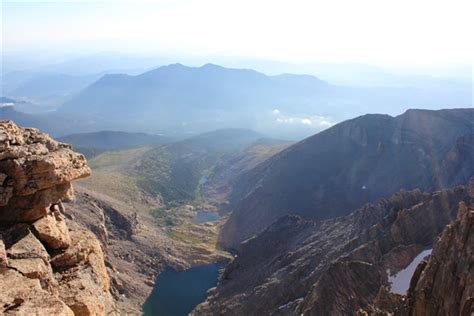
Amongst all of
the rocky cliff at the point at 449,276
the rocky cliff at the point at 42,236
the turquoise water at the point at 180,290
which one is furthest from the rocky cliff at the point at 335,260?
the rocky cliff at the point at 42,236

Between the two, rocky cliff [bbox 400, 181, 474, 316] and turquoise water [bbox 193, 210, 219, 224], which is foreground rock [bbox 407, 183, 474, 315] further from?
turquoise water [bbox 193, 210, 219, 224]

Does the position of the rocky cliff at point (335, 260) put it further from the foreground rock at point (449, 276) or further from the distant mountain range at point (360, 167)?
the distant mountain range at point (360, 167)

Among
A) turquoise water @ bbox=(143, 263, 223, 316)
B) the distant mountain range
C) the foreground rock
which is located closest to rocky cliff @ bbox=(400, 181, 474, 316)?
the foreground rock

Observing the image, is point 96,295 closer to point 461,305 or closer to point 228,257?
point 461,305

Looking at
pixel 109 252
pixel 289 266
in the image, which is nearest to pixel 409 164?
pixel 289 266

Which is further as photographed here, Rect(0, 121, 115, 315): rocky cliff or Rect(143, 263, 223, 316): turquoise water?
Rect(143, 263, 223, 316): turquoise water
